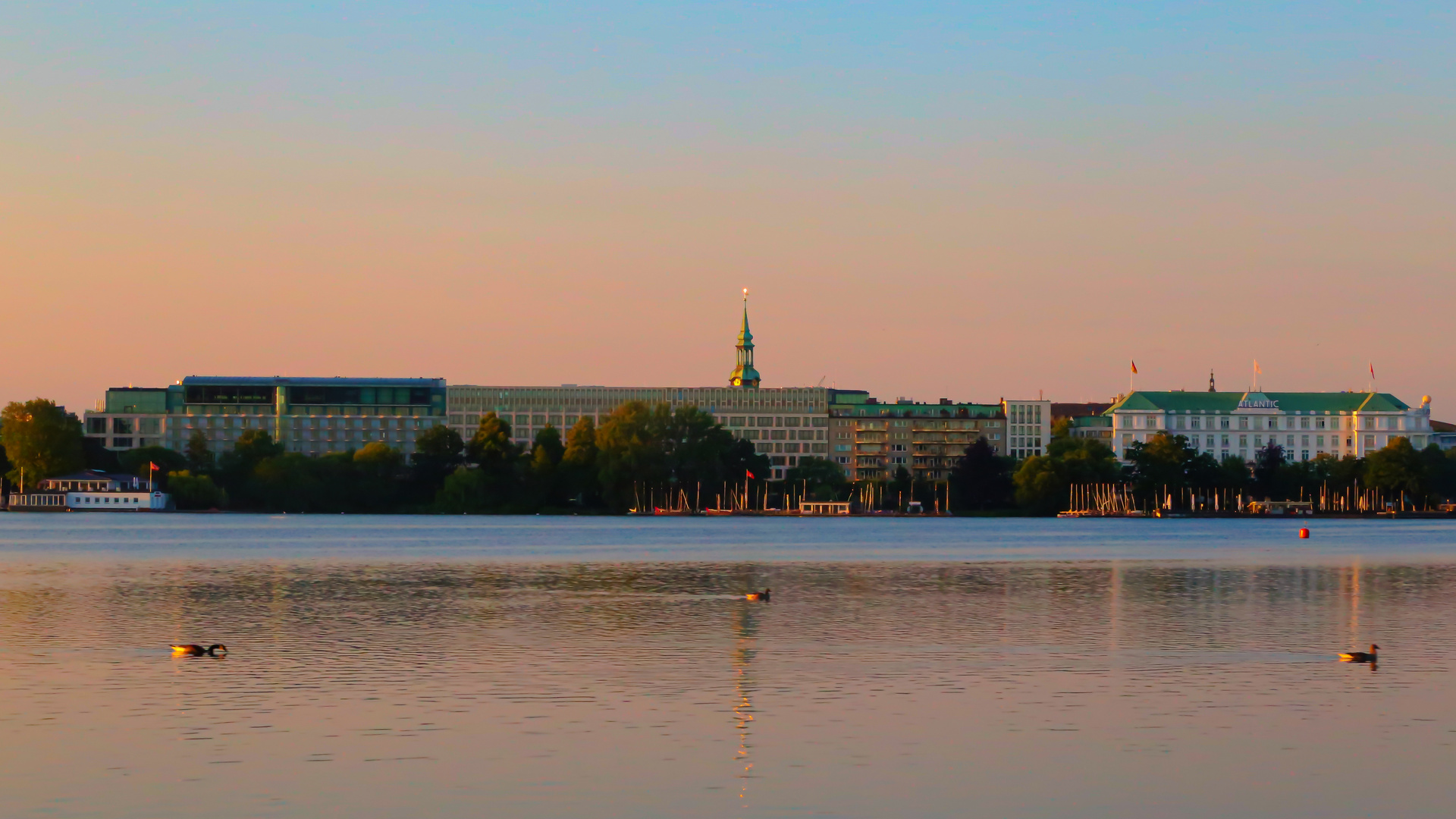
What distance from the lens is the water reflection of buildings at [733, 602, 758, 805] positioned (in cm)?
2348

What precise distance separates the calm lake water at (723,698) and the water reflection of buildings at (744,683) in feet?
0.38

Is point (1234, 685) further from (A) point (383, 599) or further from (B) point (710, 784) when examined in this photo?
(A) point (383, 599)

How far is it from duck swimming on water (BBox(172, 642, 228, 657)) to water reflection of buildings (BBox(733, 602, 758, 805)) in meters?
10.0

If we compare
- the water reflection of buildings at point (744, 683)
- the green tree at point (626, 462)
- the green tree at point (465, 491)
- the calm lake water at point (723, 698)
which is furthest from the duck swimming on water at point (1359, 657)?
the green tree at point (465, 491)

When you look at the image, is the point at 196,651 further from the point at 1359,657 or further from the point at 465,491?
the point at 465,491

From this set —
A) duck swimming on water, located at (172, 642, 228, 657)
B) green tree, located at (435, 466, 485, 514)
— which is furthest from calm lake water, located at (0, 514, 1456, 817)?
green tree, located at (435, 466, 485, 514)

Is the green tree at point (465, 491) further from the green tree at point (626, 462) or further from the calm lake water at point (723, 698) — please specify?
the calm lake water at point (723, 698)

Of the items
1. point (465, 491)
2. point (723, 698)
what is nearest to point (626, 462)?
point (465, 491)

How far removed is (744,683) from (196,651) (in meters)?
11.2

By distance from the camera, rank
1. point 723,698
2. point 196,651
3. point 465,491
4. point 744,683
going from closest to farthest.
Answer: point 723,698 → point 744,683 → point 196,651 → point 465,491

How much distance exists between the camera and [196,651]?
36.3 meters

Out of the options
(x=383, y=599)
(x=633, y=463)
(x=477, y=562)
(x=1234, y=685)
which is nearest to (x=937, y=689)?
(x=1234, y=685)

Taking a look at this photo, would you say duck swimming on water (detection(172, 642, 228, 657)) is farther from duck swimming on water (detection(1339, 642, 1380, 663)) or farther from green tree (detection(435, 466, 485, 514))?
green tree (detection(435, 466, 485, 514))

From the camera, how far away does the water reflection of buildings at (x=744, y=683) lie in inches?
925
